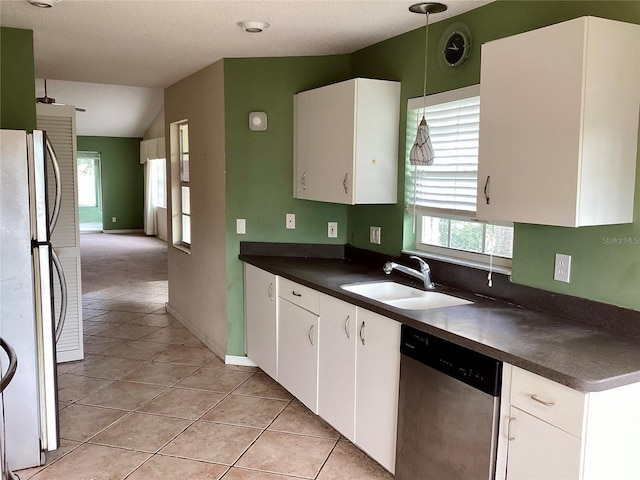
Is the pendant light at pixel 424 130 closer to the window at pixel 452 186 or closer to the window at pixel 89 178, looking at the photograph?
the window at pixel 452 186

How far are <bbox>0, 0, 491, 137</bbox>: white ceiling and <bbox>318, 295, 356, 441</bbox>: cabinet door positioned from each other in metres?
1.53

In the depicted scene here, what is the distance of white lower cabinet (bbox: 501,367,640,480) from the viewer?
177 centimetres

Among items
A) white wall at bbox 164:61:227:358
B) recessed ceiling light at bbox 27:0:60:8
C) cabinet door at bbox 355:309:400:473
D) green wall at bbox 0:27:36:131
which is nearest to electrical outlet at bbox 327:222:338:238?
white wall at bbox 164:61:227:358

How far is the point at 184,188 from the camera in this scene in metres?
5.51

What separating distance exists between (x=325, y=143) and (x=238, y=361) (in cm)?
185

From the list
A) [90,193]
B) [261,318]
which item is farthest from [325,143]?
[90,193]

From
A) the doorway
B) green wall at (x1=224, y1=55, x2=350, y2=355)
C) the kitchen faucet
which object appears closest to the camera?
the kitchen faucet

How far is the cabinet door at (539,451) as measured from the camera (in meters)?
1.80

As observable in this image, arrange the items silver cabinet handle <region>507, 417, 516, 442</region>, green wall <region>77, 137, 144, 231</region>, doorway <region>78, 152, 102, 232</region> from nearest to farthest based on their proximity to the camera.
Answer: silver cabinet handle <region>507, 417, 516, 442</region> < green wall <region>77, 137, 144, 231</region> < doorway <region>78, 152, 102, 232</region>

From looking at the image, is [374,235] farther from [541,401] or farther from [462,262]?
[541,401]

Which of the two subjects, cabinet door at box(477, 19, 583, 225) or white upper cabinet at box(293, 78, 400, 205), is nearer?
cabinet door at box(477, 19, 583, 225)

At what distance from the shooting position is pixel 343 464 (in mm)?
2900

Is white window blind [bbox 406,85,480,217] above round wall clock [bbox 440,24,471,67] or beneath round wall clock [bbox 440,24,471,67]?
beneath

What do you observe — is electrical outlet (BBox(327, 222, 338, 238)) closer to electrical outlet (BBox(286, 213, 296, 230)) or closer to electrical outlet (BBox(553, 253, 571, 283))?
electrical outlet (BBox(286, 213, 296, 230))
